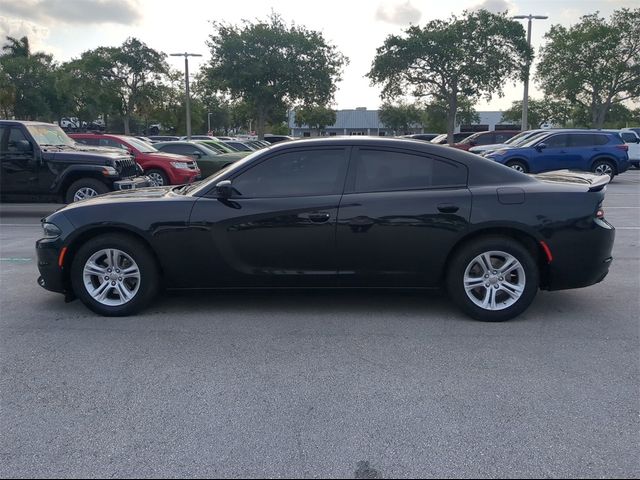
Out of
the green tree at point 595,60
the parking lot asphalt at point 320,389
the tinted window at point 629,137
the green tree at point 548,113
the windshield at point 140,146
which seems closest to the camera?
the parking lot asphalt at point 320,389

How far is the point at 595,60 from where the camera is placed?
41.2 metres

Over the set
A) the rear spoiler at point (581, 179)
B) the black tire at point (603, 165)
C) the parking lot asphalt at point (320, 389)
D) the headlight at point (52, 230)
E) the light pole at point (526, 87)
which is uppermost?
the light pole at point (526, 87)

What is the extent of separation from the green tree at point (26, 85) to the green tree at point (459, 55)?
84.0ft

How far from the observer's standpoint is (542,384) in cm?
386

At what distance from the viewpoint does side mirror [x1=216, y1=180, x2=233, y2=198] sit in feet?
16.7

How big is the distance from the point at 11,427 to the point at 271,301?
2.77m

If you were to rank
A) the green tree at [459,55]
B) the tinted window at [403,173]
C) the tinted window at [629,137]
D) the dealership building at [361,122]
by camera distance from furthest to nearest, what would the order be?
the dealership building at [361,122]
the green tree at [459,55]
the tinted window at [629,137]
the tinted window at [403,173]

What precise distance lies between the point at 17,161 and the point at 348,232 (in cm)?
856

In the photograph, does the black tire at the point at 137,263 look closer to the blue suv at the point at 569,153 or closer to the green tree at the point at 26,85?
the blue suv at the point at 569,153

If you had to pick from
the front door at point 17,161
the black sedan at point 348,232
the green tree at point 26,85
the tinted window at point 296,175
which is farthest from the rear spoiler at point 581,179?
the green tree at point 26,85

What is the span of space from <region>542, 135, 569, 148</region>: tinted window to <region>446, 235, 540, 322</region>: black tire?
14690 mm

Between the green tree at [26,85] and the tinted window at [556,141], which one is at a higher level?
the green tree at [26,85]

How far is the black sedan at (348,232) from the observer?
5039 millimetres

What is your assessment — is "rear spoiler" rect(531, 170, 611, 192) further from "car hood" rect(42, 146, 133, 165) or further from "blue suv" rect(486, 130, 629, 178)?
"blue suv" rect(486, 130, 629, 178)
